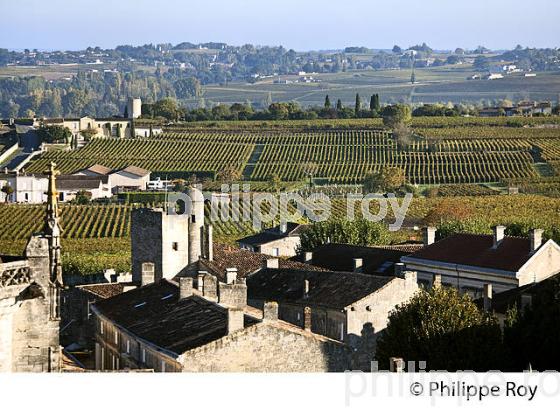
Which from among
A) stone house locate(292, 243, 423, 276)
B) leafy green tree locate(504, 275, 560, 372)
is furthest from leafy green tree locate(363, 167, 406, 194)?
leafy green tree locate(504, 275, 560, 372)

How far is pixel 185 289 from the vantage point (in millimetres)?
17406

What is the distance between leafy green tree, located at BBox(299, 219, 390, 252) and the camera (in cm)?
2969

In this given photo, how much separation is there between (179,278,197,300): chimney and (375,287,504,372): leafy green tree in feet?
7.99

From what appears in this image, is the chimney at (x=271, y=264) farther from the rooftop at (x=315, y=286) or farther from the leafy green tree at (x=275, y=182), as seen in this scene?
the leafy green tree at (x=275, y=182)

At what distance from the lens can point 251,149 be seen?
5319 cm

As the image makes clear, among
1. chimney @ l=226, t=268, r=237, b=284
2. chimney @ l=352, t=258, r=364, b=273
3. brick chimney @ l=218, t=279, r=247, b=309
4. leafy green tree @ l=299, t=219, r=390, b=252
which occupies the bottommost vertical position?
leafy green tree @ l=299, t=219, r=390, b=252

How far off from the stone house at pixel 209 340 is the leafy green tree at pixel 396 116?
39.4 metres

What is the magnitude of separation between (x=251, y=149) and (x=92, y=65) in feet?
189

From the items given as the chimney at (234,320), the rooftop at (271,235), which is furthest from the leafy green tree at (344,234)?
the chimney at (234,320)

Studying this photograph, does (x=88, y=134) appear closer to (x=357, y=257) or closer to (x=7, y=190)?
(x=7, y=190)

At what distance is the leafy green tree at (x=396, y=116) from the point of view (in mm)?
57125

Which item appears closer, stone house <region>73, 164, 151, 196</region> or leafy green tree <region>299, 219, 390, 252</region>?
leafy green tree <region>299, 219, 390, 252</region>

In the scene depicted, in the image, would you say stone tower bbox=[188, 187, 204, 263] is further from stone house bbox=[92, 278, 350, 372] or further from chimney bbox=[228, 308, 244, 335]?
chimney bbox=[228, 308, 244, 335]

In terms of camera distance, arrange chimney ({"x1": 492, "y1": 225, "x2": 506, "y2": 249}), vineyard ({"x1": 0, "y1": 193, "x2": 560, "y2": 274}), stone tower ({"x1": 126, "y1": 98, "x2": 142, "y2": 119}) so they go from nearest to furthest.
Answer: chimney ({"x1": 492, "y1": 225, "x2": 506, "y2": 249}), vineyard ({"x1": 0, "y1": 193, "x2": 560, "y2": 274}), stone tower ({"x1": 126, "y1": 98, "x2": 142, "y2": 119})
